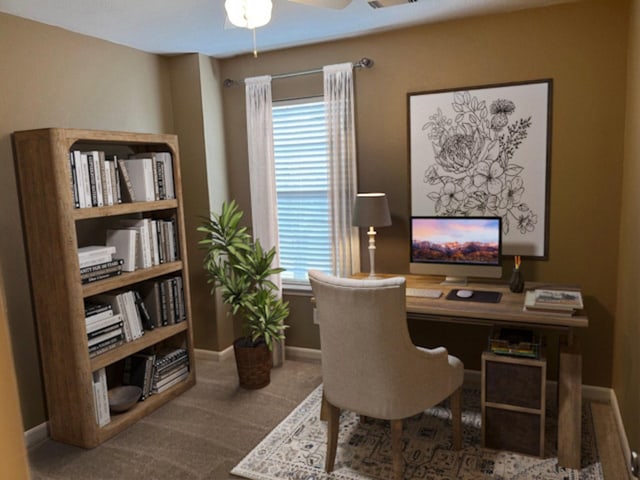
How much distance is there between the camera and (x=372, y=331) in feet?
7.23

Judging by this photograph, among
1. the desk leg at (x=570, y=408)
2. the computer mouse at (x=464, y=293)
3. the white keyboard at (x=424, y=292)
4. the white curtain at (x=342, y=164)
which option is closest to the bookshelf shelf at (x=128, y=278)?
the white curtain at (x=342, y=164)

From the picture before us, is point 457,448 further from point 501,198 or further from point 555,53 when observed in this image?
point 555,53

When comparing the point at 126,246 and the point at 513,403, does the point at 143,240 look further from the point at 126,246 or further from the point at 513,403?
the point at 513,403

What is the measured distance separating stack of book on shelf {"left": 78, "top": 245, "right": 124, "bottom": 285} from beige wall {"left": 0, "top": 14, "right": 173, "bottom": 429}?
13.7 inches

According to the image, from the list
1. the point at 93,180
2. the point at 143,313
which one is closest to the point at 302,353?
the point at 143,313

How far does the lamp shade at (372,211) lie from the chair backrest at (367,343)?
866 mm

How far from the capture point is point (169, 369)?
3.36 metres

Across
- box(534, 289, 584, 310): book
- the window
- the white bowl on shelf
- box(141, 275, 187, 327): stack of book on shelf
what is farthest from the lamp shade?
the white bowl on shelf

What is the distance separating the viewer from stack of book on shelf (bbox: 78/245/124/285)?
2801mm

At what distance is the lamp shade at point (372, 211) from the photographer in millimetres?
3119

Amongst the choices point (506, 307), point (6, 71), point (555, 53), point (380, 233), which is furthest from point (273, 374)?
Result: point (555, 53)

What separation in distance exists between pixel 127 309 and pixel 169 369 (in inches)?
21.7

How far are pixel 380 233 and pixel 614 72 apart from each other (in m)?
1.69

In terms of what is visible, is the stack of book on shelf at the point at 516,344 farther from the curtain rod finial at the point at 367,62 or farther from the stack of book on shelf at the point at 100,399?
the stack of book on shelf at the point at 100,399
